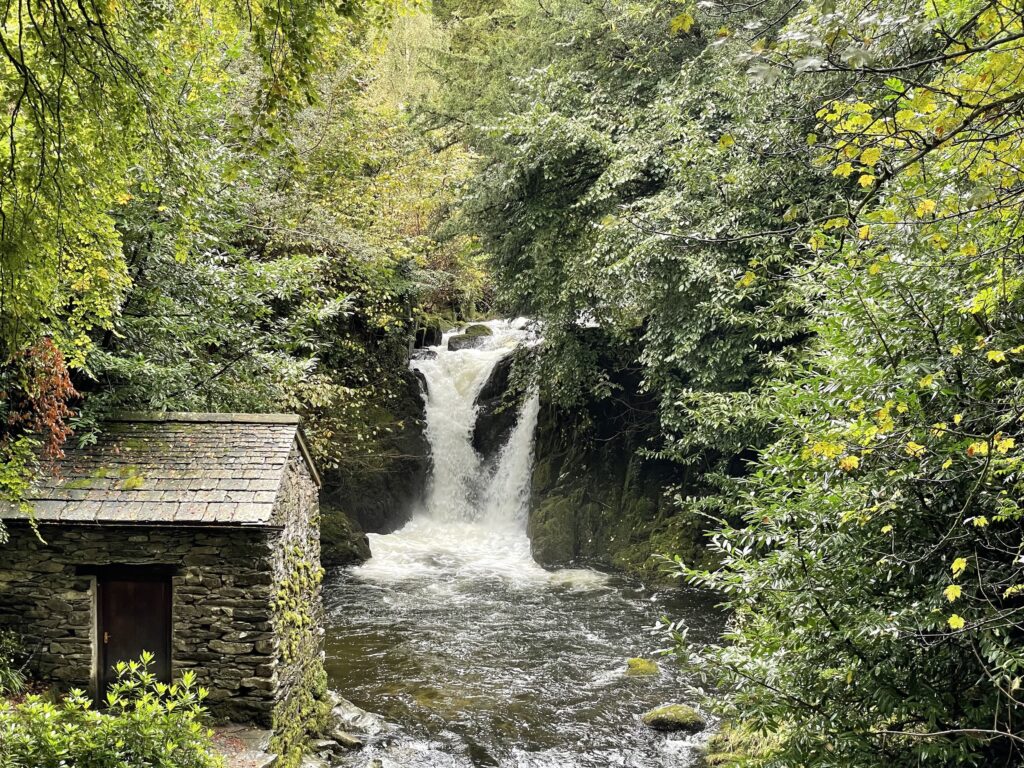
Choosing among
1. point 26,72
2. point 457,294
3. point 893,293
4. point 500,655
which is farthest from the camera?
point 457,294

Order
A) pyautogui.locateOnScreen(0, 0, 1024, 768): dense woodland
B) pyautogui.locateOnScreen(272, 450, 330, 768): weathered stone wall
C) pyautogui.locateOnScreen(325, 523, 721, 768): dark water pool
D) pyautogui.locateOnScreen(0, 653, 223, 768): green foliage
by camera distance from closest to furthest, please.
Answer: pyautogui.locateOnScreen(0, 0, 1024, 768): dense woodland < pyautogui.locateOnScreen(0, 653, 223, 768): green foliage < pyautogui.locateOnScreen(272, 450, 330, 768): weathered stone wall < pyautogui.locateOnScreen(325, 523, 721, 768): dark water pool

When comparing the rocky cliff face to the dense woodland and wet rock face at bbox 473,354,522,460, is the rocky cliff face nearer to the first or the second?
the dense woodland

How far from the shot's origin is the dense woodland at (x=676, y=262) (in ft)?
12.7

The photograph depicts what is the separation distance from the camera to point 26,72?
11.5ft

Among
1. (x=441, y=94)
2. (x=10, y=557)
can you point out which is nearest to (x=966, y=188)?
(x=10, y=557)

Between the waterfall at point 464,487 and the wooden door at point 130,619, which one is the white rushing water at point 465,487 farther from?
the wooden door at point 130,619

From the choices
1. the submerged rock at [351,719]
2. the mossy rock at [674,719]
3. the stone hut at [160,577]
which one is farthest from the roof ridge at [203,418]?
the mossy rock at [674,719]

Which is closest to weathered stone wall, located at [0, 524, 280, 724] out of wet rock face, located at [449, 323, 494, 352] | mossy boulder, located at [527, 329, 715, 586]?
mossy boulder, located at [527, 329, 715, 586]

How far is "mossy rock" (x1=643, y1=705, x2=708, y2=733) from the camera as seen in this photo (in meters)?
9.19

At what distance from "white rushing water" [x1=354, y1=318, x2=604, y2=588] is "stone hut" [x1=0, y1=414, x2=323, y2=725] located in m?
9.34

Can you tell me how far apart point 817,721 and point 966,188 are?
340 cm

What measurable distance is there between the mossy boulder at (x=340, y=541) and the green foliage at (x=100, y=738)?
10.8 meters

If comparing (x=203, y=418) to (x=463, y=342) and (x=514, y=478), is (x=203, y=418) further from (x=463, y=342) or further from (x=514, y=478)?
(x=463, y=342)

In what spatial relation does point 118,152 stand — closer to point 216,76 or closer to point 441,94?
point 216,76
